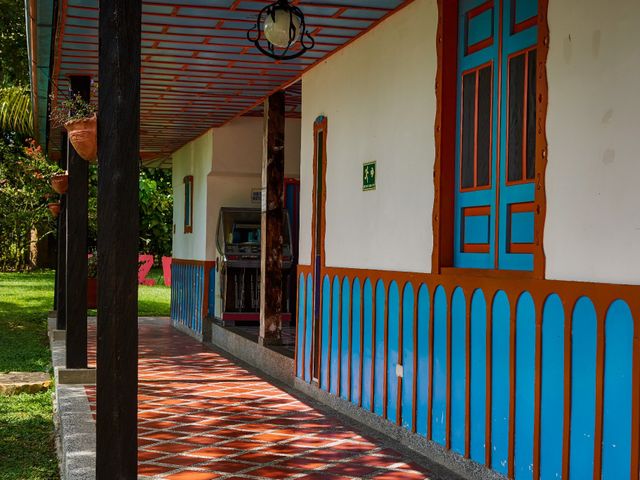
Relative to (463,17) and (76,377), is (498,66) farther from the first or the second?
(76,377)

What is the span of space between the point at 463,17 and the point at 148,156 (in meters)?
12.7

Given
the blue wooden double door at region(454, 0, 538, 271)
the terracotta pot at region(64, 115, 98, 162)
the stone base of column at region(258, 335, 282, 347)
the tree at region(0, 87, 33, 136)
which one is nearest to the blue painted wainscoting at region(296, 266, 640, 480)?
the blue wooden double door at region(454, 0, 538, 271)

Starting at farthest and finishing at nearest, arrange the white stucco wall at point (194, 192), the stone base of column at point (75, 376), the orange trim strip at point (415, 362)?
the white stucco wall at point (194, 192)
the stone base of column at point (75, 376)
the orange trim strip at point (415, 362)

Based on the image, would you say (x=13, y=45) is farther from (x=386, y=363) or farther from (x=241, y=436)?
(x=386, y=363)

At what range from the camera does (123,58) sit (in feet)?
13.6

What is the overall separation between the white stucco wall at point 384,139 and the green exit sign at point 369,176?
6 centimetres

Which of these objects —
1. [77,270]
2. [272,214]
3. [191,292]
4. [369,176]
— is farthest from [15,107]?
[369,176]

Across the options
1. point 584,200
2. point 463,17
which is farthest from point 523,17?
point 584,200

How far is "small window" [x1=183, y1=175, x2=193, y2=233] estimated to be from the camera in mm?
15702

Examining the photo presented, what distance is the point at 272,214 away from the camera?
1087cm

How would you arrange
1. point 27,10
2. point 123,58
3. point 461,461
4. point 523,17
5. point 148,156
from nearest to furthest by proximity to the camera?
point 123,58 → point 523,17 → point 461,461 → point 27,10 → point 148,156

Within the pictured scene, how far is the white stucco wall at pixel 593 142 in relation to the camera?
4.32 m

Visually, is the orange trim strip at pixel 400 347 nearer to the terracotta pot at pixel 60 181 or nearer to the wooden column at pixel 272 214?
the wooden column at pixel 272 214

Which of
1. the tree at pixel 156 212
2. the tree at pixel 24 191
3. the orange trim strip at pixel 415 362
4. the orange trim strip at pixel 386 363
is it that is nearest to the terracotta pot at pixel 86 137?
the orange trim strip at pixel 415 362
